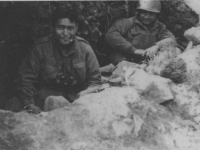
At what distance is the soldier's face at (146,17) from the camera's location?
7.03 m

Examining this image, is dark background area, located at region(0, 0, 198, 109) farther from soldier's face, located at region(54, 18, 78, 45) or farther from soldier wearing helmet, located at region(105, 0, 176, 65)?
soldier's face, located at region(54, 18, 78, 45)

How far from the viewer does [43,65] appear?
570 cm

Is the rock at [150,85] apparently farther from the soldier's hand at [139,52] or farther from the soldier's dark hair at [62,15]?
the soldier's hand at [139,52]

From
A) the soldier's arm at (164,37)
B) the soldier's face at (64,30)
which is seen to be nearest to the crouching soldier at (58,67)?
the soldier's face at (64,30)

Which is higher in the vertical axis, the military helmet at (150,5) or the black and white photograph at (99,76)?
the military helmet at (150,5)

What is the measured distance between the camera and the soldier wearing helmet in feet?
22.5

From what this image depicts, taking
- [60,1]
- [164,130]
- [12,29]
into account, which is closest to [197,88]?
[164,130]

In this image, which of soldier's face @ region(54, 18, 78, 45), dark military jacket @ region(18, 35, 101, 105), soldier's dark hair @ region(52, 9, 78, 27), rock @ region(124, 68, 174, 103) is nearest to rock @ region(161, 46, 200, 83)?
rock @ region(124, 68, 174, 103)

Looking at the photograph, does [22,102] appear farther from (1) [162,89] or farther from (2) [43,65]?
(1) [162,89]

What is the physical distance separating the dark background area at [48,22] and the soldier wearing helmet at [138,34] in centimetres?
31

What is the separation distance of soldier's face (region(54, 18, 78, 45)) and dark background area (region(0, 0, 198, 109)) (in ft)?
1.78

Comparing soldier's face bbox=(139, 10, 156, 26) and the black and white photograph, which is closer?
the black and white photograph

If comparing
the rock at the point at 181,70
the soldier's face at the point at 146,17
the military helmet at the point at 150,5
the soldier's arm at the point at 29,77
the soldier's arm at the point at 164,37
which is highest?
the military helmet at the point at 150,5

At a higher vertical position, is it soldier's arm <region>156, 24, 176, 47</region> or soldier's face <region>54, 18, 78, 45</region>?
soldier's face <region>54, 18, 78, 45</region>
